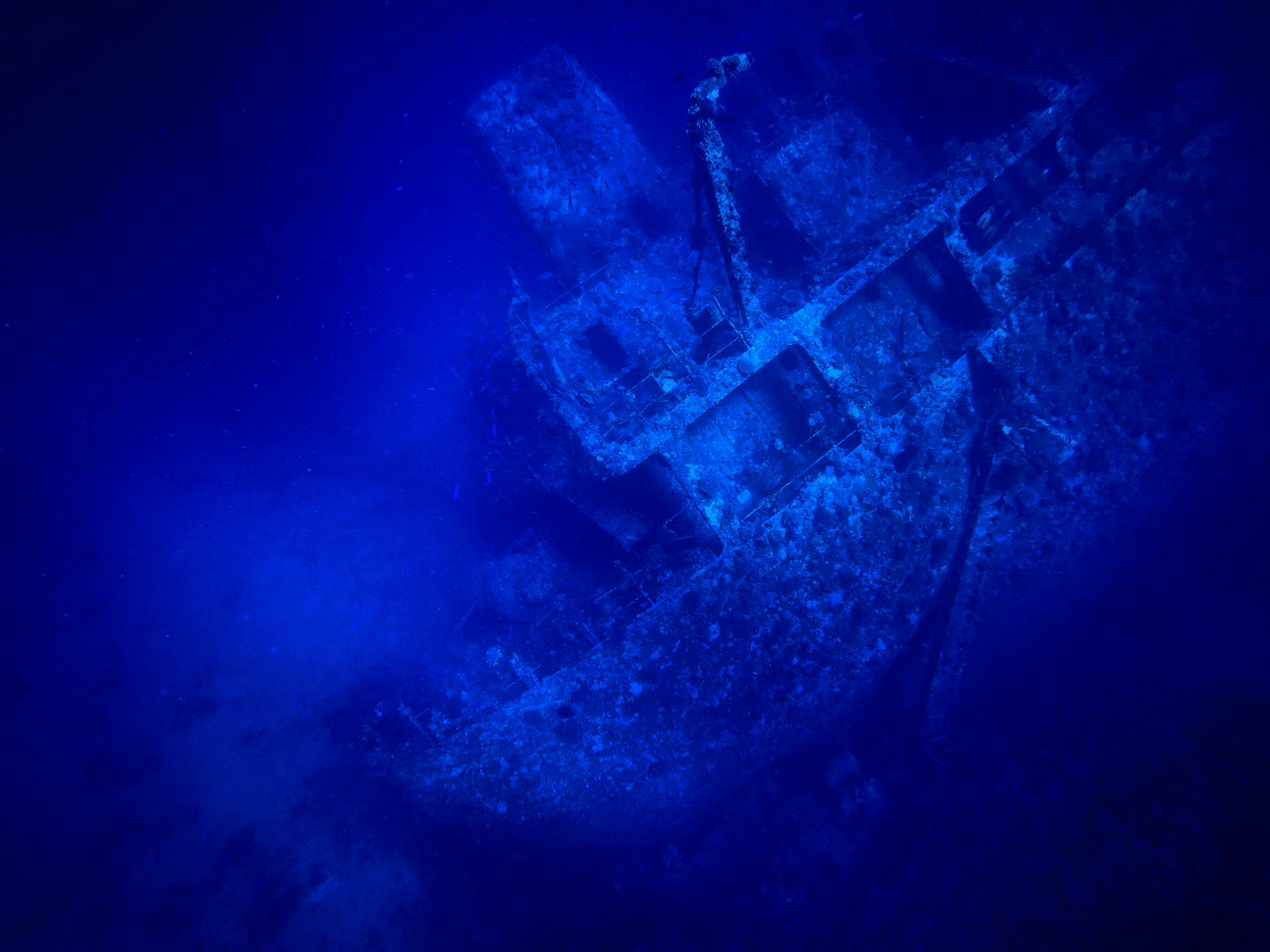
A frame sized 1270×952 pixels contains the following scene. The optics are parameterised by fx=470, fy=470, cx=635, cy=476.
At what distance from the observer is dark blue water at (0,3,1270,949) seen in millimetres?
3711

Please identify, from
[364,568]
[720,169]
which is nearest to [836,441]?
[720,169]

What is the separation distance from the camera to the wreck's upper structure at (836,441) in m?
4.12

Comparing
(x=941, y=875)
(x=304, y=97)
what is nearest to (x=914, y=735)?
(x=941, y=875)

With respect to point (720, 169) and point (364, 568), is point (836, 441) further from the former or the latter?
point (364, 568)

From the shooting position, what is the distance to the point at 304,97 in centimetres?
768

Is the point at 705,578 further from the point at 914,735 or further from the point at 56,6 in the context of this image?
the point at 56,6

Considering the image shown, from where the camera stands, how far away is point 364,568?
7375mm

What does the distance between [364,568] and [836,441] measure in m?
7.04

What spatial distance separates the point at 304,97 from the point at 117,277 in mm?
5260

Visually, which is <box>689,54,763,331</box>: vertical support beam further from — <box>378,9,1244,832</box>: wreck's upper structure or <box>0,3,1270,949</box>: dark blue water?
<box>0,3,1270,949</box>: dark blue water

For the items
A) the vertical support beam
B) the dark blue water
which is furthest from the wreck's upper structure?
the dark blue water

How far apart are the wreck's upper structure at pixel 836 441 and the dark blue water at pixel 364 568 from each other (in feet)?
1.86

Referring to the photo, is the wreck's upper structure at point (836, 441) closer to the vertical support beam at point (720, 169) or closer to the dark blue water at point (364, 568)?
the vertical support beam at point (720, 169)

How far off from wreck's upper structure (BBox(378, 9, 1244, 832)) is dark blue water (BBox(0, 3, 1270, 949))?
568 mm
